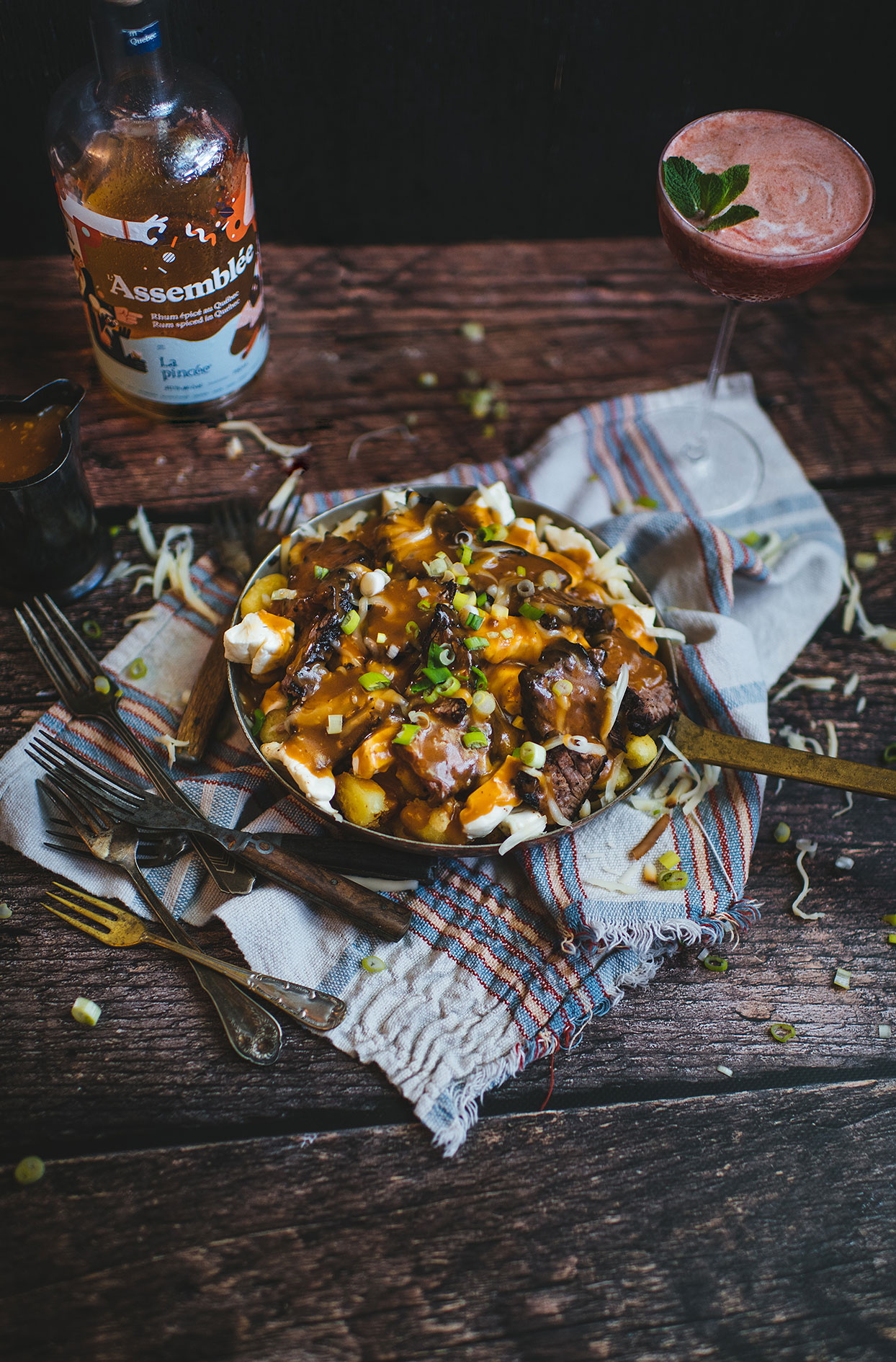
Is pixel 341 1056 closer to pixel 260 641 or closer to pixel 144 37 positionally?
pixel 260 641

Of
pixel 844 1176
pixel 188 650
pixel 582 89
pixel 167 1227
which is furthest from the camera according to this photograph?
pixel 582 89

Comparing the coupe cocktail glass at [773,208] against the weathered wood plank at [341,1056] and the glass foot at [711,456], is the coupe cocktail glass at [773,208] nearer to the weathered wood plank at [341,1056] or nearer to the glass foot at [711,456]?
the glass foot at [711,456]

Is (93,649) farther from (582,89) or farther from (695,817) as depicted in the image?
(582,89)

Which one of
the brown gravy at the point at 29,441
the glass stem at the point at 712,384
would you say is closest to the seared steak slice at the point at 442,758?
the brown gravy at the point at 29,441

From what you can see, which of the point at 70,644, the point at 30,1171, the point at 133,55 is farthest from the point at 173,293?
the point at 30,1171

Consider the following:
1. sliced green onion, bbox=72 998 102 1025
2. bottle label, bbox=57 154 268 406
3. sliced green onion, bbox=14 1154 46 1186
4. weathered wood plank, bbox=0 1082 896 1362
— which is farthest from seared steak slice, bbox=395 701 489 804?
bottle label, bbox=57 154 268 406

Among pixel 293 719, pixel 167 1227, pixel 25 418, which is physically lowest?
pixel 167 1227

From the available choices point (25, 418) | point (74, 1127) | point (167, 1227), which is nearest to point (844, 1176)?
point (167, 1227)
